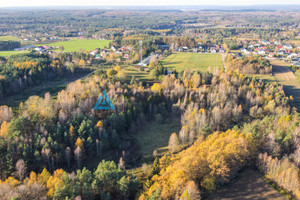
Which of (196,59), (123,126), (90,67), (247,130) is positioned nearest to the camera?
(247,130)

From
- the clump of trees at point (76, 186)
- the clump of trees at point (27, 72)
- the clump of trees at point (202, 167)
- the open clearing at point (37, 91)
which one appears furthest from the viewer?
the clump of trees at point (27, 72)

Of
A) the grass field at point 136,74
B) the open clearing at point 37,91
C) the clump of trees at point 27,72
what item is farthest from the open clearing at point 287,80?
the clump of trees at point 27,72

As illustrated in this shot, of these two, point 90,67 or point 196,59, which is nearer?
point 90,67

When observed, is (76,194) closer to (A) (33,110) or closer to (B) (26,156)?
(B) (26,156)

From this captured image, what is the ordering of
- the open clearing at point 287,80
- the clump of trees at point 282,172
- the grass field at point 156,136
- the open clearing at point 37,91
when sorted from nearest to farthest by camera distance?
1. the clump of trees at point 282,172
2. the grass field at point 156,136
3. the open clearing at point 37,91
4. the open clearing at point 287,80

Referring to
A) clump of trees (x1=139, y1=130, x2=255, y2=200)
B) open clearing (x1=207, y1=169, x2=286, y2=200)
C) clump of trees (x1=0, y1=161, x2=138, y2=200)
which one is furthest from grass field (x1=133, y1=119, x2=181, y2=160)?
open clearing (x1=207, y1=169, x2=286, y2=200)

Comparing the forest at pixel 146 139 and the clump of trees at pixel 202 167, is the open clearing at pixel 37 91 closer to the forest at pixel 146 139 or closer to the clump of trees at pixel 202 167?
the forest at pixel 146 139

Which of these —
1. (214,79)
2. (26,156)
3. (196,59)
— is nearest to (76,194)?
(26,156)

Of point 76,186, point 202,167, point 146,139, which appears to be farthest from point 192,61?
point 76,186
